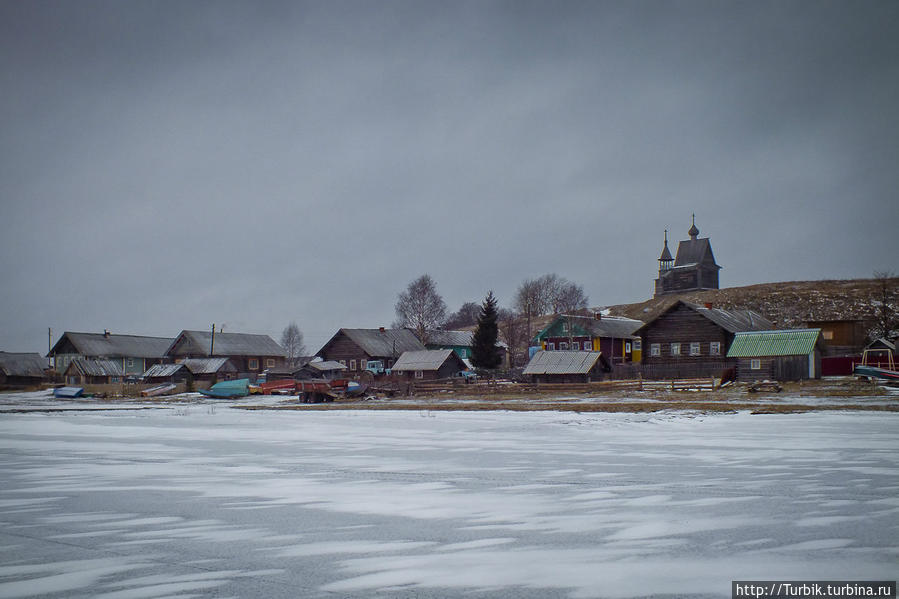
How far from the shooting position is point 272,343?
99875 mm

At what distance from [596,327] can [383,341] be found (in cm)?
2762

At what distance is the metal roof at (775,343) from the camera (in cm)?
5175

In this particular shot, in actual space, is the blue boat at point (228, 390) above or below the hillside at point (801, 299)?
below

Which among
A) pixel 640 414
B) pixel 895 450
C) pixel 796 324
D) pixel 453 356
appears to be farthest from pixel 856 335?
pixel 895 450

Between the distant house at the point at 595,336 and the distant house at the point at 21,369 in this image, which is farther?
the distant house at the point at 21,369


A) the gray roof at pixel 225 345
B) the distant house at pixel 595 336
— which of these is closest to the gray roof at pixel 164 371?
the gray roof at pixel 225 345

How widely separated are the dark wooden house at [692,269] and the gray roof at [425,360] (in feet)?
252

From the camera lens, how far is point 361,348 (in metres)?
83.4

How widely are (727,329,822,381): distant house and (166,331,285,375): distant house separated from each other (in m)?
62.2

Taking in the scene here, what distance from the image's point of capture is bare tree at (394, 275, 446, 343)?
99.5 m

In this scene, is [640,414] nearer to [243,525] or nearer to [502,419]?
[502,419]

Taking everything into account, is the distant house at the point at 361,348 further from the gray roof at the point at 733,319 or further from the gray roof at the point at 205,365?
the gray roof at the point at 733,319

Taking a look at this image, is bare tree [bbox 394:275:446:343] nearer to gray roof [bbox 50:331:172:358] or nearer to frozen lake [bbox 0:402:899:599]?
gray roof [bbox 50:331:172:358]

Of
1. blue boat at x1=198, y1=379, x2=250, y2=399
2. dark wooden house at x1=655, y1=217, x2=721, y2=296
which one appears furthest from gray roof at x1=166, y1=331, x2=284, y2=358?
dark wooden house at x1=655, y1=217, x2=721, y2=296
